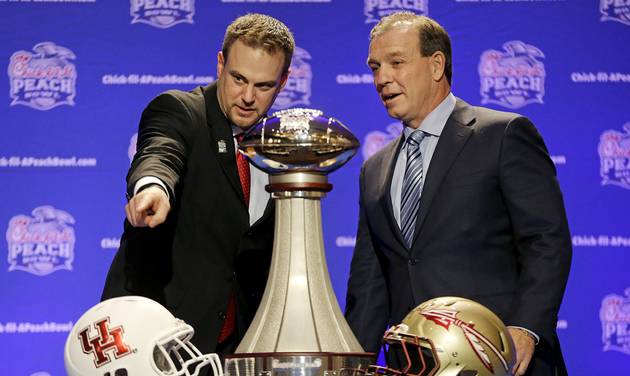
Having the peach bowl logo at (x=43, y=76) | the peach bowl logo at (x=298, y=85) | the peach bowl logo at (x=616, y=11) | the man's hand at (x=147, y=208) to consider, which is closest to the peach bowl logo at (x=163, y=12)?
the peach bowl logo at (x=43, y=76)

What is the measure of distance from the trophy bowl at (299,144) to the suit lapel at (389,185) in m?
0.95

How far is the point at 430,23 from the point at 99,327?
1644 millimetres

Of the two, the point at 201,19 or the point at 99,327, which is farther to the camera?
the point at 201,19

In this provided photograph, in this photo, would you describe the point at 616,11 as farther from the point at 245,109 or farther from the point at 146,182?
the point at 146,182

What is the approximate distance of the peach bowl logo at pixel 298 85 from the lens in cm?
540

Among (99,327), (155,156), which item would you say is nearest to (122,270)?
(155,156)

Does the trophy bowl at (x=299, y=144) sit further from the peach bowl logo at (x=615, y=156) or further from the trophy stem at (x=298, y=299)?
the peach bowl logo at (x=615, y=156)

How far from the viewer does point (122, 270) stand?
2664 mm

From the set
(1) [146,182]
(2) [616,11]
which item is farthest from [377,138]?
(1) [146,182]

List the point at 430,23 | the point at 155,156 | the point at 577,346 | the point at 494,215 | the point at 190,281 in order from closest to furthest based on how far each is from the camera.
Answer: the point at 155,156, the point at 190,281, the point at 494,215, the point at 430,23, the point at 577,346

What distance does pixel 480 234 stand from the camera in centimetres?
272

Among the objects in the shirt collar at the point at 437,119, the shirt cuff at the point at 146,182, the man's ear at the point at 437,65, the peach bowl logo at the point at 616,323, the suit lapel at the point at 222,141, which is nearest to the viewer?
the shirt cuff at the point at 146,182

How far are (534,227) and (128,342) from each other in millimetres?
1237

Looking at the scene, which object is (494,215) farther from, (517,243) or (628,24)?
(628,24)
